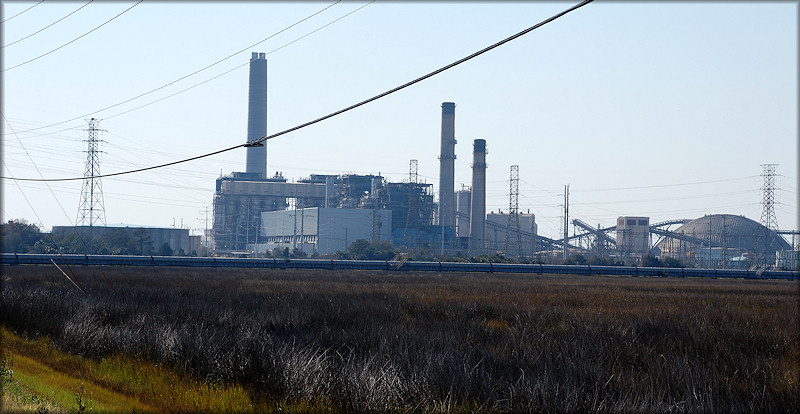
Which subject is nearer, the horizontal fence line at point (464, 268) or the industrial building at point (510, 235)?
the horizontal fence line at point (464, 268)

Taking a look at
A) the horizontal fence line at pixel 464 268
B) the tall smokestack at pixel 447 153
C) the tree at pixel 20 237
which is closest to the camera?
the horizontal fence line at pixel 464 268

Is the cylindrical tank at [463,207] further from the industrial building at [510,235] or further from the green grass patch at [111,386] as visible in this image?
the green grass patch at [111,386]

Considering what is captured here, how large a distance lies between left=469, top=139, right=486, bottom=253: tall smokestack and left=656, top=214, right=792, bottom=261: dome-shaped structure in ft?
137

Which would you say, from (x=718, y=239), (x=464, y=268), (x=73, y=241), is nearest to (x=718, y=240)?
(x=718, y=239)

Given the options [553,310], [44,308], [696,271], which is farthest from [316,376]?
[696,271]

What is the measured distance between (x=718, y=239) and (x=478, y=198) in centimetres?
5961

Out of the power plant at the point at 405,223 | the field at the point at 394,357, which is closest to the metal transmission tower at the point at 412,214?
the power plant at the point at 405,223

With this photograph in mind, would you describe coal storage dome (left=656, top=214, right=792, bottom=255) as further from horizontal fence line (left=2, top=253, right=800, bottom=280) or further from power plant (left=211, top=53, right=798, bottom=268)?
horizontal fence line (left=2, top=253, right=800, bottom=280)

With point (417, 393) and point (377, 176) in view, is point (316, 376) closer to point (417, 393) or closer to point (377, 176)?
point (417, 393)

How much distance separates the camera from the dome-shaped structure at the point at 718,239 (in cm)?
15975

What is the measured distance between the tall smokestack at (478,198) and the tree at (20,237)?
71.3 meters

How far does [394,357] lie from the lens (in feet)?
52.1

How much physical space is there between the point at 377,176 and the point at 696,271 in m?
78.5

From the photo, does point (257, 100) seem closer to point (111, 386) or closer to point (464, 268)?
point (464, 268)
